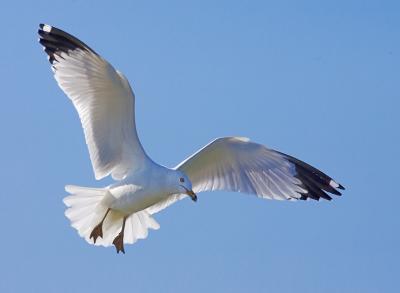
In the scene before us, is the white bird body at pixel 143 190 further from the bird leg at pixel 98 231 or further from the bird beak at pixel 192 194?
the bird leg at pixel 98 231

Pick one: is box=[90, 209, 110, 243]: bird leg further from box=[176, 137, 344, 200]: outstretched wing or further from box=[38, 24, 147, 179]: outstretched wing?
box=[176, 137, 344, 200]: outstretched wing

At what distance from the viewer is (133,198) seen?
10.5 m

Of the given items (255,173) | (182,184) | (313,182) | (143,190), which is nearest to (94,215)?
(143,190)

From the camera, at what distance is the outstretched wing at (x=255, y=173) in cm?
1128

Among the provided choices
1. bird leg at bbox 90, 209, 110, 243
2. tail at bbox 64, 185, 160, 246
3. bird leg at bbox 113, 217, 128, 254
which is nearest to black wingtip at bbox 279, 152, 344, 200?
tail at bbox 64, 185, 160, 246

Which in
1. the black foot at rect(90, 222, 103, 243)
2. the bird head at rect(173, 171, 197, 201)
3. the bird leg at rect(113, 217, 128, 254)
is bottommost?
the bird leg at rect(113, 217, 128, 254)

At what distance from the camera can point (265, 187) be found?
1140cm

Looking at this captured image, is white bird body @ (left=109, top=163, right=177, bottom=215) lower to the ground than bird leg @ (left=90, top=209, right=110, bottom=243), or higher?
higher

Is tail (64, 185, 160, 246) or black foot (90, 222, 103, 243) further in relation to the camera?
black foot (90, 222, 103, 243)

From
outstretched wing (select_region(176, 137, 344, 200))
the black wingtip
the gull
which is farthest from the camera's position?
the black wingtip

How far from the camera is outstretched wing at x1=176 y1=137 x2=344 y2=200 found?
11281 mm

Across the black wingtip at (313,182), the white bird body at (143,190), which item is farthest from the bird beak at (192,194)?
the black wingtip at (313,182)

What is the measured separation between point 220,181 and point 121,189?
1250mm

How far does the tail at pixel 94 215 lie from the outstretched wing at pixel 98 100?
24 centimetres
